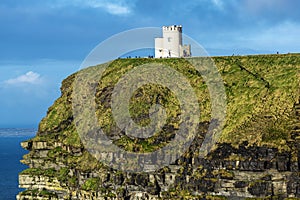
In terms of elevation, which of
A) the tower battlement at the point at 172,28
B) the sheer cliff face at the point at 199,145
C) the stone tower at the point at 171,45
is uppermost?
the tower battlement at the point at 172,28

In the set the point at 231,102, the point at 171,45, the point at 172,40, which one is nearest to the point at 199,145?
the point at 231,102

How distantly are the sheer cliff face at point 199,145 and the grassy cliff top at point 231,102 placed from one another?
0.61ft

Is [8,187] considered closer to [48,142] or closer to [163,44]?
[48,142]

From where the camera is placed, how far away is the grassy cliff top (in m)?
108

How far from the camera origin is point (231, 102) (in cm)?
11750

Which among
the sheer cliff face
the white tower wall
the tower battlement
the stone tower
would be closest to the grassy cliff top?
the sheer cliff face

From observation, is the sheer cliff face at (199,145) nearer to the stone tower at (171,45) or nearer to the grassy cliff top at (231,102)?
the grassy cliff top at (231,102)

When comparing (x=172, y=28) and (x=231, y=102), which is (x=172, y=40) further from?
(x=231, y=102)

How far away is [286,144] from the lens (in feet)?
340

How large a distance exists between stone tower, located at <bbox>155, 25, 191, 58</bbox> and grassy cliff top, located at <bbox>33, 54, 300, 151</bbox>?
801 cm

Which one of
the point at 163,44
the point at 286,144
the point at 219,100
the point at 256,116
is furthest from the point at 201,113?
the point at 163,44

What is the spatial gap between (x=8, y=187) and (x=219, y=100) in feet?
328

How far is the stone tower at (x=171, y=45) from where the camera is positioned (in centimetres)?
14452

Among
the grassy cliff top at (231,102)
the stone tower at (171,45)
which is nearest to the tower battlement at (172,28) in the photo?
the stone tower at (171,45)
